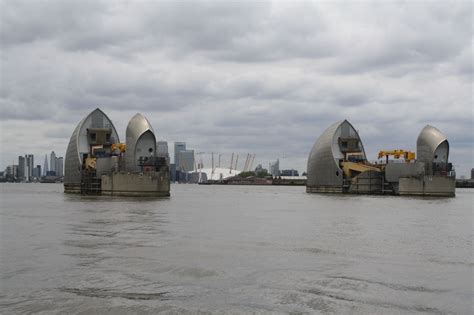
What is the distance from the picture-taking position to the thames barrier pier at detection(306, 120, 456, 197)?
75188 mm

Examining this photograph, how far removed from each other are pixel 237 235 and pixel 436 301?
12936 millimetres

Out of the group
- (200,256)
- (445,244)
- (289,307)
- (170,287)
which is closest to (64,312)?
(170,287)

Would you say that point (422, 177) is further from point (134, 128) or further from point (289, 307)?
point (289, 307)

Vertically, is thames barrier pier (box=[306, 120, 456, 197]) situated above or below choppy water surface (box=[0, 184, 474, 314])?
above

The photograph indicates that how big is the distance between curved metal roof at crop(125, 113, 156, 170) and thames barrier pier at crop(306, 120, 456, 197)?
30766 millimetres

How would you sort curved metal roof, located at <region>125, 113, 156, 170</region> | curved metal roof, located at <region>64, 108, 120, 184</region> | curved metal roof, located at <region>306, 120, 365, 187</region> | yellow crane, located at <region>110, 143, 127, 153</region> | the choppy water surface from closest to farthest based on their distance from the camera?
the choppy water surface < curved metal roof, located at <region>125, 113, 156, 170</region> < yellow crane, located at <region>110, 143, 127, 153</region> < curved metal roof, located at <region>64, 108, 120, 184</region> < curved metal roof, located at <region>306, 120, 365, 187</region>

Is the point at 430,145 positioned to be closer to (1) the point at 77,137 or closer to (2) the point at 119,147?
(2) the point at 119,147

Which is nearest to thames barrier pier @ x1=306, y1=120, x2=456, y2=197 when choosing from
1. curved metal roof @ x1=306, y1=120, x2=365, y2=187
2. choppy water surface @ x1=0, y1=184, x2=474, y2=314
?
curved metal roof @ x1=306, y1=120, x2=365, y2=187

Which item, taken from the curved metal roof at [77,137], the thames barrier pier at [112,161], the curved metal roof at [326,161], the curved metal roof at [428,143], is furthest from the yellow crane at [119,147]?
the curved metal roof at [428,143]

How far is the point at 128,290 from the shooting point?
13516 millimetres

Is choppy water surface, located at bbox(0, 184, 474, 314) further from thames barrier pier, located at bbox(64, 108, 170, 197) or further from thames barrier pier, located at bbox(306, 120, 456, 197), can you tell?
thames barrier pier, located at bbox(306, 120, 456, 197)

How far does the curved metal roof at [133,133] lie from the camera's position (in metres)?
70.0

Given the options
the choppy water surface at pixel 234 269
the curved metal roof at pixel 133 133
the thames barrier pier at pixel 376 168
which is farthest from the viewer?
the thames barrier pier at pixel 376 168

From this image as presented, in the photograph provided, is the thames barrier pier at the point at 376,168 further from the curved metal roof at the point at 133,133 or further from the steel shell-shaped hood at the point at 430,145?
→ the curved metal roof at the point at 133,133
